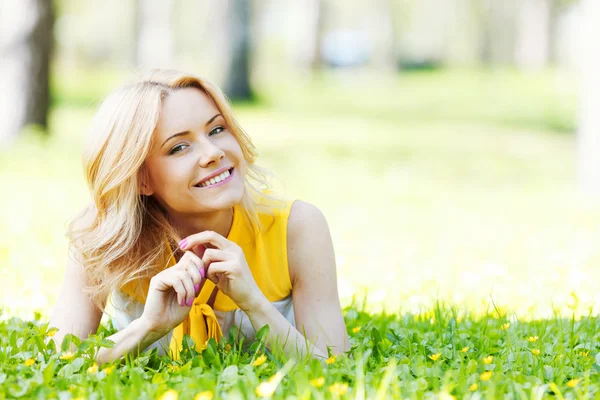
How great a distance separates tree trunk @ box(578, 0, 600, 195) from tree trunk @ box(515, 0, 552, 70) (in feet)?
77.8

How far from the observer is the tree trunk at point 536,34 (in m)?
32.9

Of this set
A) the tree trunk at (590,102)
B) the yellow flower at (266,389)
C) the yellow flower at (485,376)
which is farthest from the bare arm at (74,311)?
the tree trunk at (590,102)

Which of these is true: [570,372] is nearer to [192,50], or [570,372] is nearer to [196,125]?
[196,125]

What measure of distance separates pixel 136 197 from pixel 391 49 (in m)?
36.1

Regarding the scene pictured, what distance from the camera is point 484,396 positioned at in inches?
97.4

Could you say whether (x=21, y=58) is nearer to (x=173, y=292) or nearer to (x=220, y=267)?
(x=173, y=292)

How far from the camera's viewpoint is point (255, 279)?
319 centimetres

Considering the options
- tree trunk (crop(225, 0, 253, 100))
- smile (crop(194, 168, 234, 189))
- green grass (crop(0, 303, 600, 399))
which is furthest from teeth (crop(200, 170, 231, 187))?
tree trunk (crop(225, 0, 253, 100))

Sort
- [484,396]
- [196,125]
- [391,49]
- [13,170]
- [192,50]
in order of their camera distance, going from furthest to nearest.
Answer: [192,50] < [391,49] < [13,170] < [196,125] < [484,396]

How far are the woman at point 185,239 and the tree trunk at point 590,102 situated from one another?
5999mm

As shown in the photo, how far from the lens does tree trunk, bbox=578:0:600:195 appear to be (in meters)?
8.21

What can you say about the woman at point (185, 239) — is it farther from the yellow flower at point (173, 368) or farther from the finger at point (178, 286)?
the yellow flower at point (173, 368)

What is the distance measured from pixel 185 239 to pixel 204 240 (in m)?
0.07

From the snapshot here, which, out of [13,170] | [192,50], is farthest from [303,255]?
[192,50]
